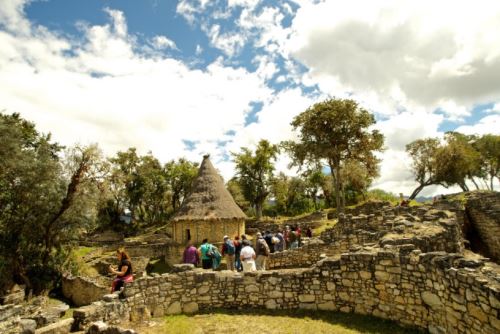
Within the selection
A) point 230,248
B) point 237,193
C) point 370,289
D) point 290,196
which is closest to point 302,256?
point 230,248

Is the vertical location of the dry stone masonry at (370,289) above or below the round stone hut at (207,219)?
below

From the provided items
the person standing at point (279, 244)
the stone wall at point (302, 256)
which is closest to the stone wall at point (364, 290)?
the stone wall at point (302, 256)

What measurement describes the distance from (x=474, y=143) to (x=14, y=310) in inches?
2512

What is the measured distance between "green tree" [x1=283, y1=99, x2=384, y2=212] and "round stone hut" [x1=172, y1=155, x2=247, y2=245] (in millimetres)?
9807

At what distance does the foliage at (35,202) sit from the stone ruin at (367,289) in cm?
1398

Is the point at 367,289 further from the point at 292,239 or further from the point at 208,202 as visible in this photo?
the point at 208,202

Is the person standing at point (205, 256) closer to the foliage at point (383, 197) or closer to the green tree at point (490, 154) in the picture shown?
the foliage at point (383, 197)

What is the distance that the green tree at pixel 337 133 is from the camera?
2822 cm

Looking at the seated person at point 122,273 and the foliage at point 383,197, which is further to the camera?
the foliage at point 383,197

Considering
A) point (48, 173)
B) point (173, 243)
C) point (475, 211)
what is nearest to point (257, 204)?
point (173, 243)

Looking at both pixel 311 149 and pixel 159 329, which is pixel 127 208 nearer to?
pixel 311 149

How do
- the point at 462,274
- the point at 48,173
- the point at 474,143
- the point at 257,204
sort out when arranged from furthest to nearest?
the point at 474,143, the point at 257,204, the point at 48,173, the point at 462,274

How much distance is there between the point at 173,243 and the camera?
23.8m

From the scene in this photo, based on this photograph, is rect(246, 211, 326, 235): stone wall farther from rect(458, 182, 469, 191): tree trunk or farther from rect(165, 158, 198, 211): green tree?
rect(458, 182, 469, 191): tree trunk
